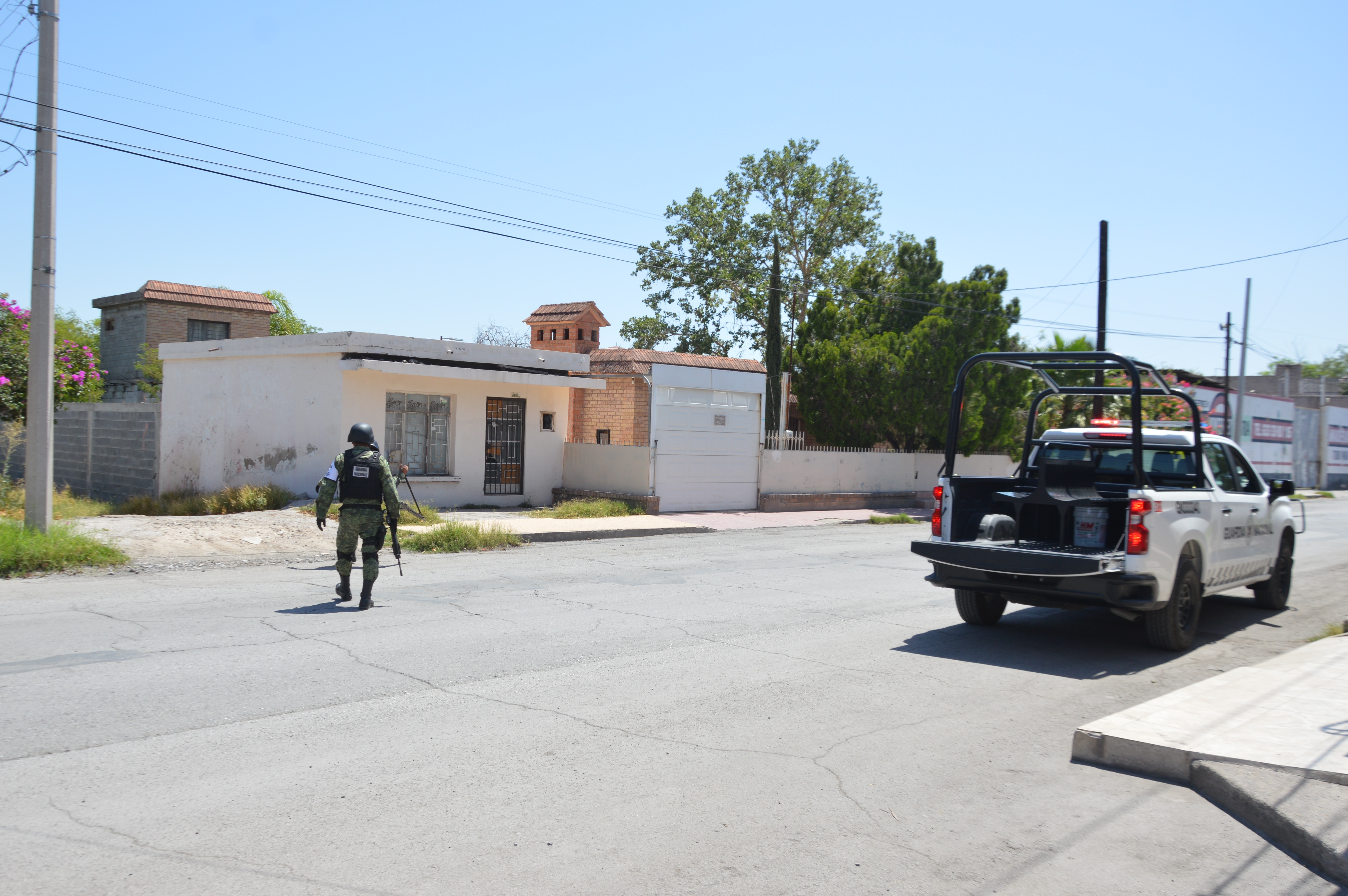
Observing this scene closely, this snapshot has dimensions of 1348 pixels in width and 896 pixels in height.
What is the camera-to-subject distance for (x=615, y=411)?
952 inches

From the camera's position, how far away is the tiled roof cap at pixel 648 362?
77.8 feet

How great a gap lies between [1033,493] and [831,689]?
3349mm

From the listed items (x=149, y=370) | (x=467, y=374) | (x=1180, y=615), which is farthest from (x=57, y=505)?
(x=149, y=370)

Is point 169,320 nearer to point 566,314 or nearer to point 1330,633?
point 566,314

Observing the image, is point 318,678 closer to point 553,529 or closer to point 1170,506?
point 1170,506

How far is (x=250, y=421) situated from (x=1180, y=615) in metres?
17.5

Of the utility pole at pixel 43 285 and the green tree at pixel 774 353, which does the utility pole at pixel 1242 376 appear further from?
the utility pole at pixel 43 285

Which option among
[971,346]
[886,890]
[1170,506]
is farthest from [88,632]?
[971,346]

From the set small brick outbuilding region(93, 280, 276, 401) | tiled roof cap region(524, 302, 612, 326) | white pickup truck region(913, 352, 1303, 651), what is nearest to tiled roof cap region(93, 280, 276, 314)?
small brick outbuilding region(93, 280, 276, 401)

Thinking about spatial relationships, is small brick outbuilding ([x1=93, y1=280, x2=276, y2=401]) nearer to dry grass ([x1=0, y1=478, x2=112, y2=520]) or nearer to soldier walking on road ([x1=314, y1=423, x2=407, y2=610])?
dry grass ([x1=0, y1=478, x2=112, y2=520])

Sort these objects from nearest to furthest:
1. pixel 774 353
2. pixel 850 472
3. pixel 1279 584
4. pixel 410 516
Result: pixel 1279 584 < pixel 410 516 < pixel 850 472 < pixel 774 353

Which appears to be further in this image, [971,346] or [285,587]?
[971,346]

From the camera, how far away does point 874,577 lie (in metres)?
12.5

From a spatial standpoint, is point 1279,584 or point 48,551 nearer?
point 1279,584
